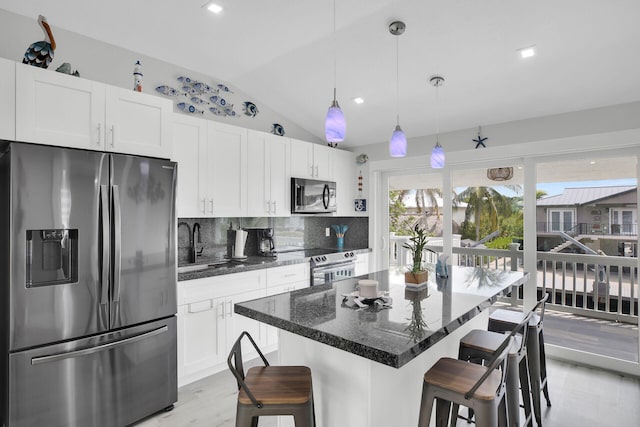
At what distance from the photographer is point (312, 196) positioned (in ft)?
14.0

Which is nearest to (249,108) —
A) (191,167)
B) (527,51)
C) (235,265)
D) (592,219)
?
(191,167)

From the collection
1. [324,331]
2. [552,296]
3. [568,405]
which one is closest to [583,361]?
[552,296]

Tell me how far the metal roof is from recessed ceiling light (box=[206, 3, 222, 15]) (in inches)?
132

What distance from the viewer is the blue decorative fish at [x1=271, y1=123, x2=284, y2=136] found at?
166 inches

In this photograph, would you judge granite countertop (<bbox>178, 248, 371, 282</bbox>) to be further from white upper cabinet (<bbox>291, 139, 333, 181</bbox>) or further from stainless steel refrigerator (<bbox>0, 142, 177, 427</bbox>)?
white upper cabinet (<bbox>291, 139, 333, 181</bbox>)

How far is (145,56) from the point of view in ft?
10.3

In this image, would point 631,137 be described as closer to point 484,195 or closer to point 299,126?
point 484,195

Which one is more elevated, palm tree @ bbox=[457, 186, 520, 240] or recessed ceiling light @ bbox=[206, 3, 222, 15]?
recessed ceiling light @ bbox=[206, 3, 222, 15]

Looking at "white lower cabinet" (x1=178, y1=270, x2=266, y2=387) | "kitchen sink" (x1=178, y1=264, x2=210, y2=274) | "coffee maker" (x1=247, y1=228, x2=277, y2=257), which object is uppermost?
"coffee maker" (x1=247, y1=228, x2=277, y2=257)

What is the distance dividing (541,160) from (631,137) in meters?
0.68

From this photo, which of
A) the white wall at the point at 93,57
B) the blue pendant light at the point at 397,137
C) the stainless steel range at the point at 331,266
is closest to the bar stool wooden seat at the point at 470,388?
the blue pendant light at the point at 397,137

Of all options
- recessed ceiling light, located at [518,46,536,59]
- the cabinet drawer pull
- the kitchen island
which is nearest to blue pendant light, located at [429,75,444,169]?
recessed ceiling light, located at [518,46,536,59]

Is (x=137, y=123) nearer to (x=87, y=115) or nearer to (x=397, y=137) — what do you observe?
(x=87, y=115)

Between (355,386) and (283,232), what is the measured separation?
297 cm
